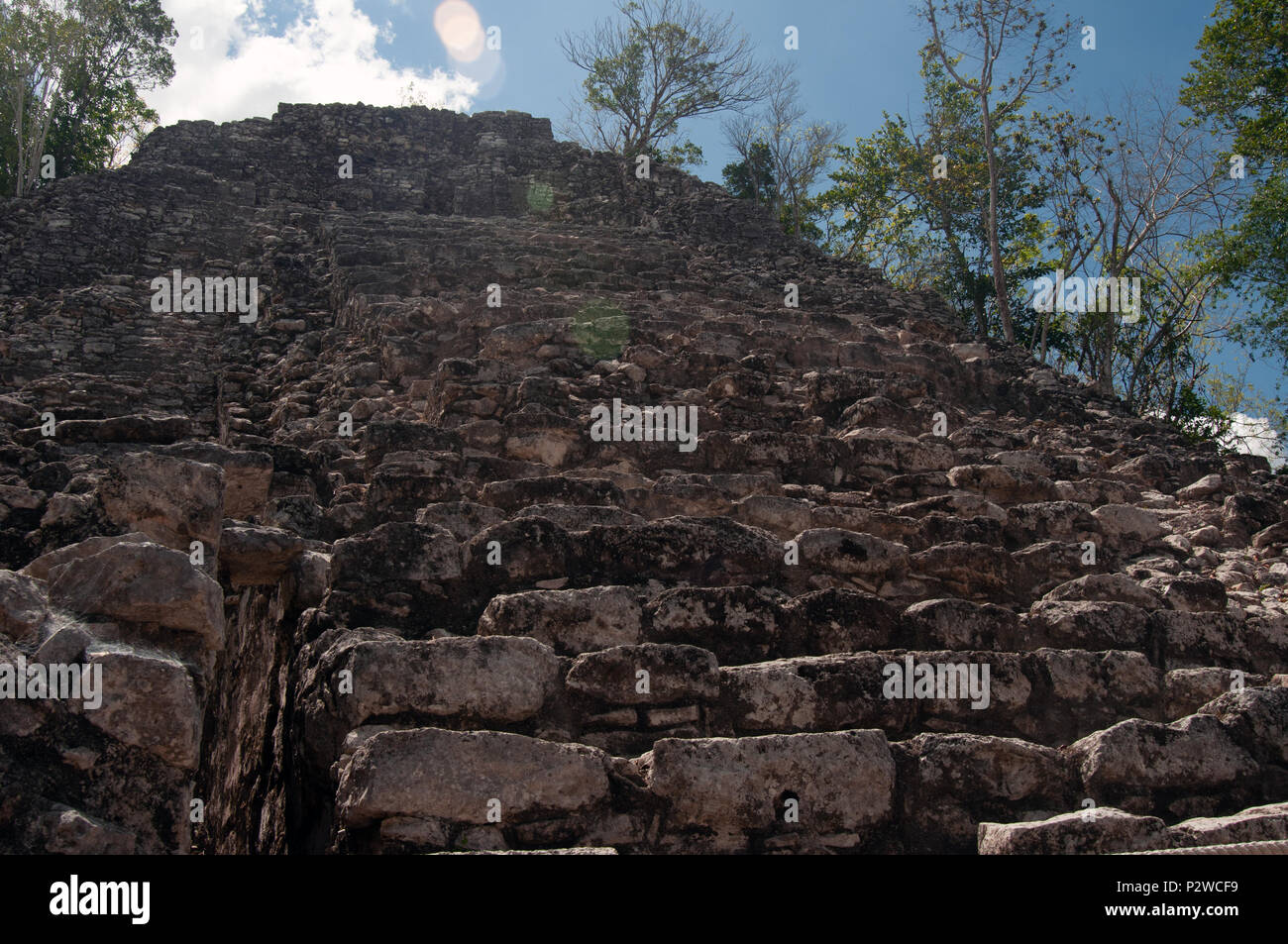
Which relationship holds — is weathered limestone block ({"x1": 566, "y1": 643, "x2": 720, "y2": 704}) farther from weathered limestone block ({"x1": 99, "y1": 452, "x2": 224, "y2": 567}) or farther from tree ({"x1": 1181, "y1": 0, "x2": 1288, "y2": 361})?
tree ({"x1": 1181, "y1": 0, "x2": 1288, "y2": 361})

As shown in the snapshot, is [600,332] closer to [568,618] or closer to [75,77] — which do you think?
[568,618]

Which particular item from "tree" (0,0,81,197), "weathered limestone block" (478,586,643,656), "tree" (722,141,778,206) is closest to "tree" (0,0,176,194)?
"tree" (0,0,81,197)

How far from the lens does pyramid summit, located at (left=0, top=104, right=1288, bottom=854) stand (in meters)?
2.56

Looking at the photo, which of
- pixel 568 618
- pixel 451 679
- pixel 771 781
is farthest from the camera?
pixel 568 618

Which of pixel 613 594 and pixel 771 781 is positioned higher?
pixel 613 594

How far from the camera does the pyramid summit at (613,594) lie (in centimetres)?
256

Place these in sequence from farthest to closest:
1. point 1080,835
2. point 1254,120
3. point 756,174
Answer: point 756,174 < point 1254,120 < point 1080,835

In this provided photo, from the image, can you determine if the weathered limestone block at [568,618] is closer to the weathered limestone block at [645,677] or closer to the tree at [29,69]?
the weathered limestone block at [645,677]

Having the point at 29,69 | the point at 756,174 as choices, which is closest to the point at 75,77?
the point at 29,69

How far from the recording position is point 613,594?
3.35m

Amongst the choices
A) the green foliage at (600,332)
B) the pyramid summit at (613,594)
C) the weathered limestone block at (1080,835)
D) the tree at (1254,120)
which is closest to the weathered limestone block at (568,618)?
the pyramid summit at (613,594)
